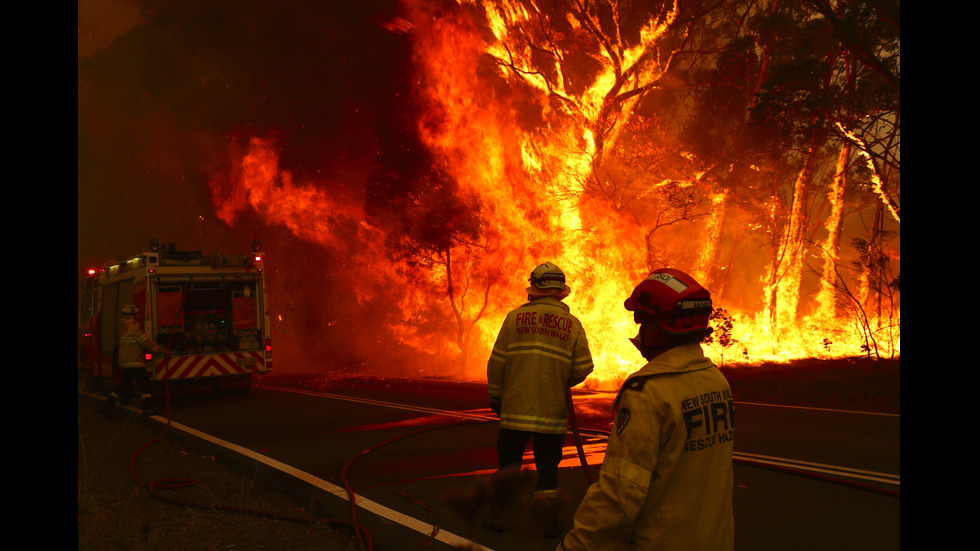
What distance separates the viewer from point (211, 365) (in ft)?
43.4

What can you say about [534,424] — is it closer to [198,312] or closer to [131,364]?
[131,364]

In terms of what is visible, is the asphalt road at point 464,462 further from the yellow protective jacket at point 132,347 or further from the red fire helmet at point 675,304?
the yellow protective jacket at point 132,347

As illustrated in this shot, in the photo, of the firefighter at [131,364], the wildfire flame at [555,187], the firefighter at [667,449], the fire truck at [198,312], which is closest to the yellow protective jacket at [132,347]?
the firefighter at [131,364]

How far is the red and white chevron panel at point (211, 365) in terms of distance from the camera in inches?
507

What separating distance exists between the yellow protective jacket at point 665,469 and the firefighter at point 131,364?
1021 cm

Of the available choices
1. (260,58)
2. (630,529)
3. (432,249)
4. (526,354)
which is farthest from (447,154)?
(630,529)

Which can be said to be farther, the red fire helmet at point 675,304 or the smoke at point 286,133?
the smoke at point 286,133

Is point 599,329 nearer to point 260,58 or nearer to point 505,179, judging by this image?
point 505,179

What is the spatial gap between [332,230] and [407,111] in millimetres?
8611

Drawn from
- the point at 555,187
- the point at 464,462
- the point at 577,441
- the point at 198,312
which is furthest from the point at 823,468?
the point at 555,187

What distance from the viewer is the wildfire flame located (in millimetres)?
19516

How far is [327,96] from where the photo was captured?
27703mm

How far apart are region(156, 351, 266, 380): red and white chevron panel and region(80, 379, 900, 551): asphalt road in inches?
26.7

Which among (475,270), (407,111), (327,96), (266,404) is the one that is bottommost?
(266,404)
